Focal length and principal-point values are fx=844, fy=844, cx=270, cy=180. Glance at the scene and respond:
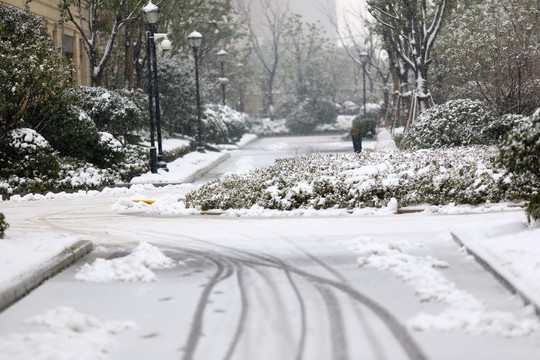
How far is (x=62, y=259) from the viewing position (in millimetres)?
9891

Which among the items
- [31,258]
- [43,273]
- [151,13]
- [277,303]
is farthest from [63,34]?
[277,303]

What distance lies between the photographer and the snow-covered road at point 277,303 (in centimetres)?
631

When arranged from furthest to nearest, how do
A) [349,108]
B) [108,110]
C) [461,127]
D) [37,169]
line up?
1. [349,108]
2. [108,110]
3. [461,127]
4. [37,169]

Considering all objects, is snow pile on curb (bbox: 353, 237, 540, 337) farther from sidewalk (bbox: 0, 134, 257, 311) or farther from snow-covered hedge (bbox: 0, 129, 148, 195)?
→ snow-covered hedge (bbox: 0, 129, 148, 195)

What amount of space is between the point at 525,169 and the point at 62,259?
561 centimetres

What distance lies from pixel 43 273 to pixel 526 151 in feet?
18.7

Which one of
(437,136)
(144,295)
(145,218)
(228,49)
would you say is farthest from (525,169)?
(228,49)

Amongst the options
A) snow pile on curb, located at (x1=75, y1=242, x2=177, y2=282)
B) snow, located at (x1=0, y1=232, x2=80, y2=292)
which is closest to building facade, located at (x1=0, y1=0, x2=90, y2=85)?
snow, located at (x1=0, y1=232, x2=80, y2=292)

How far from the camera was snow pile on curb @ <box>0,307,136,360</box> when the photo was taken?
618 centimetres

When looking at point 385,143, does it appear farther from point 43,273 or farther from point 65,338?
point 65,338

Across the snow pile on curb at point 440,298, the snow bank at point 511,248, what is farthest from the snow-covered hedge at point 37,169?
the snow bank at point 511,248

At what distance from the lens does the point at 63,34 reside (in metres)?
37.2

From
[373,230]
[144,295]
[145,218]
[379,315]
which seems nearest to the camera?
[379,315]

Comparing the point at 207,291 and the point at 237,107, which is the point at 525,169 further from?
the point at 237,107
